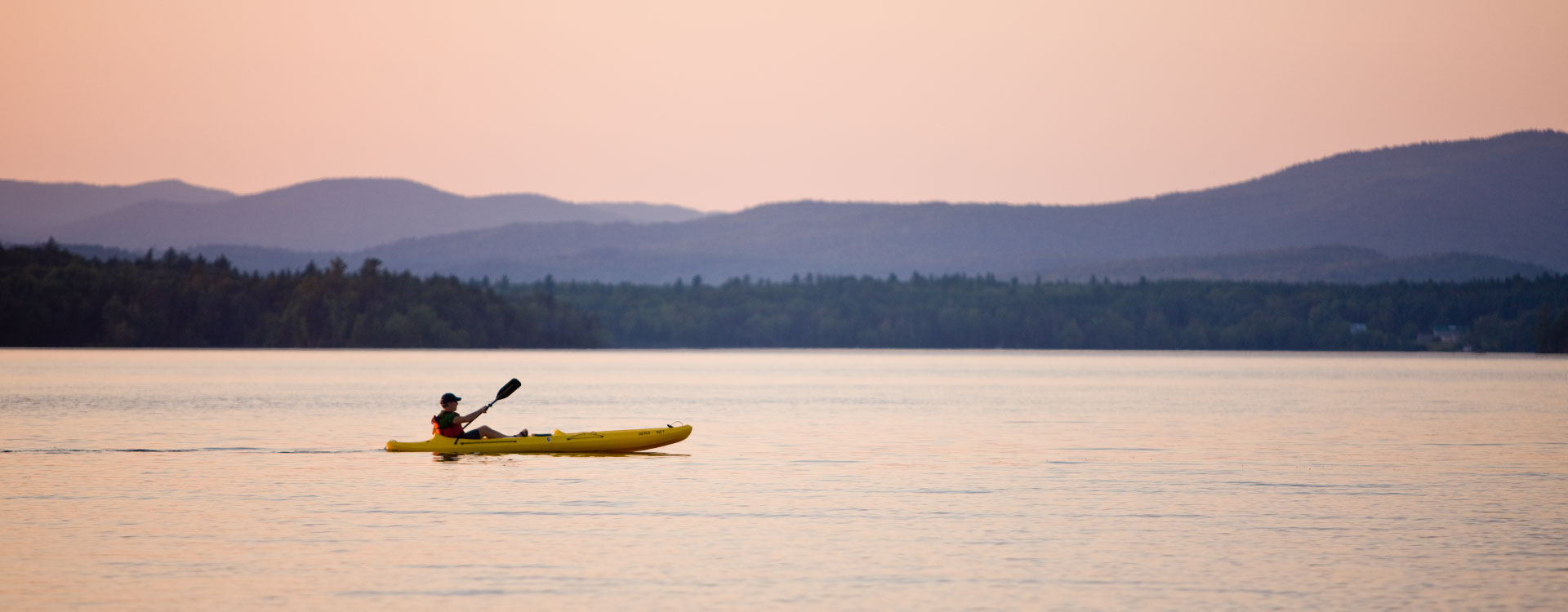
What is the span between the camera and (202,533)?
80.9ft

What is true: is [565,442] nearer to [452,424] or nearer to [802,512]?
[452,424]

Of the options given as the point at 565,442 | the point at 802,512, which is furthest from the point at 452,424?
the point at 802,512

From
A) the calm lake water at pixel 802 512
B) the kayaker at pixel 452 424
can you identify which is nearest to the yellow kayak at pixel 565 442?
the kayaker at pixel 452 424

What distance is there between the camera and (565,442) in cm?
3800

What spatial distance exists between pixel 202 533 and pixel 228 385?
63631 millimetres

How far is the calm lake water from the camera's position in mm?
20125

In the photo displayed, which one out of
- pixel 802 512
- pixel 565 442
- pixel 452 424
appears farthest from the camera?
pixel 452 424

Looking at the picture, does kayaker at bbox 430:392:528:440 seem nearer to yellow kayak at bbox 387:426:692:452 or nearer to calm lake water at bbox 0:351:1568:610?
yellow kayak at bbox 387:426:692:452

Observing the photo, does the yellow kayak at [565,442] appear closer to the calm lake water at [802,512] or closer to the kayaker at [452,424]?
the kayaker at [452,424]

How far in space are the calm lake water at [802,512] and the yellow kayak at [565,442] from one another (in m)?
0.39

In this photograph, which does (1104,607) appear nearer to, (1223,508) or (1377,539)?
(1377,539)

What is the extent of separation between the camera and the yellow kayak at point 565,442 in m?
37.6

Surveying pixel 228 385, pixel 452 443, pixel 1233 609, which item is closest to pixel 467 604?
pixel 1233 609

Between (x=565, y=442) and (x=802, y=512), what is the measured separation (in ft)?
37.9
